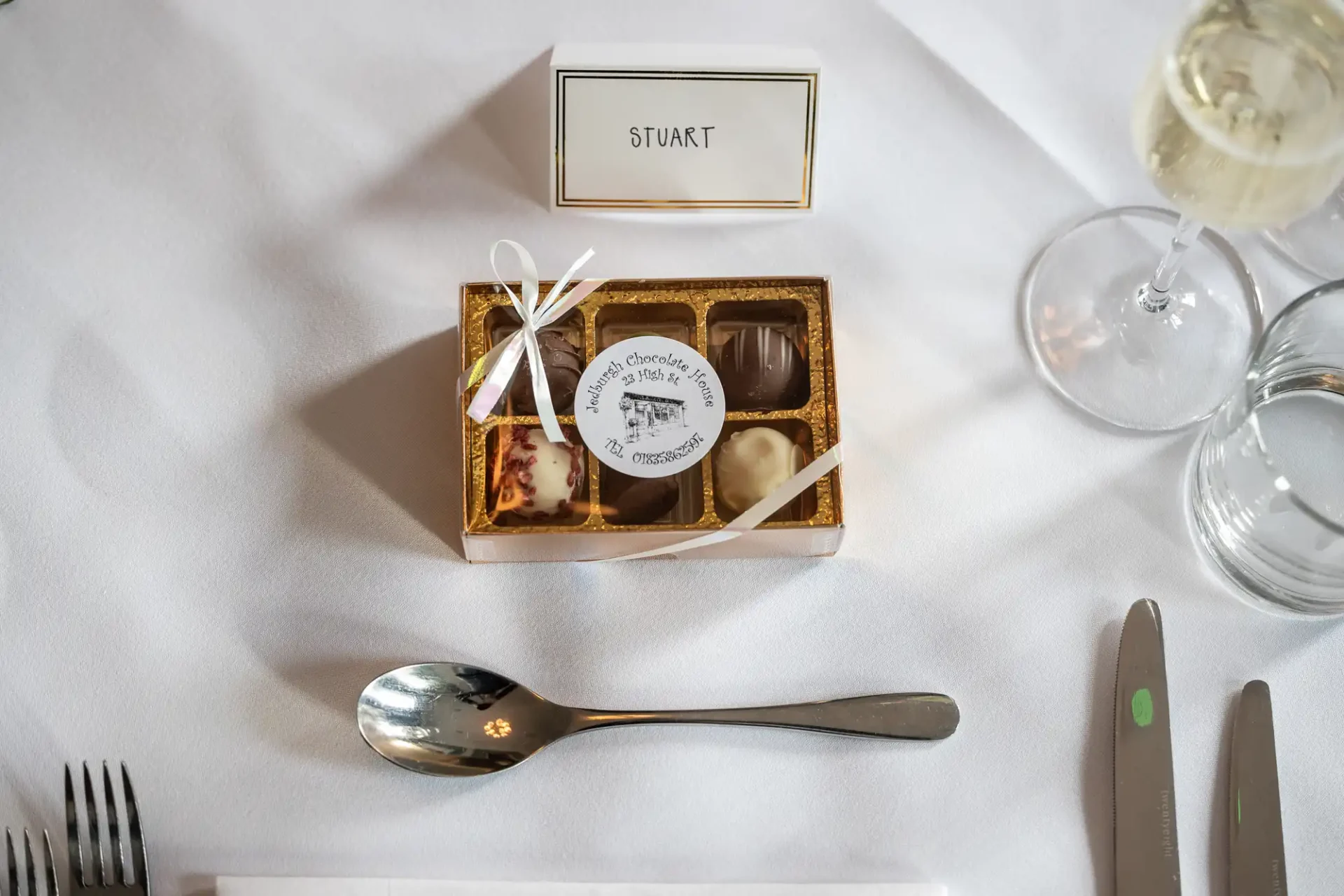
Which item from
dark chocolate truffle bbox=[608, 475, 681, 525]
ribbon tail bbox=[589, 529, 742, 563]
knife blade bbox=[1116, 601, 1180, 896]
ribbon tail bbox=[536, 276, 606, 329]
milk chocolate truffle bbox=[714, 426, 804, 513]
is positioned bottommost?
knife blade bbox=[1116, 601, 1180, 896]

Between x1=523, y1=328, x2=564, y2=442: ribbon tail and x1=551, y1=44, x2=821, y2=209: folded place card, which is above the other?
x1=551, y1=44, x2=821, y2=209: folded place card

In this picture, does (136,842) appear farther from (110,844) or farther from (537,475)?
(537,475)

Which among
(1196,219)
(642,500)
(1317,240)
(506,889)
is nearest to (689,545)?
(642,500)

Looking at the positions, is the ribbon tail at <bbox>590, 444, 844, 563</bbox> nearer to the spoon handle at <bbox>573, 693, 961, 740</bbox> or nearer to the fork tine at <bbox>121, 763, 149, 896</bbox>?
the spoon handle at <bbox>573, 693, 961, 740</bbox>

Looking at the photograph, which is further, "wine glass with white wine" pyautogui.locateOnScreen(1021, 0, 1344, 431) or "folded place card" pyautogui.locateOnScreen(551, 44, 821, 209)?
"folded place card" pyautogui.locateOnScreen(551, 44, 821, 209)

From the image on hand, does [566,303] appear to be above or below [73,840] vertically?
above

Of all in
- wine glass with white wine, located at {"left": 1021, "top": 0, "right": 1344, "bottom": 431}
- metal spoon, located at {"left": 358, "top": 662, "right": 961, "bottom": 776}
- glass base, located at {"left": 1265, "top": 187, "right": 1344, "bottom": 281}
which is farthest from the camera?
glass base, located at {"left": 1265, "top": 187, "right": 1344, "bottom": 281}

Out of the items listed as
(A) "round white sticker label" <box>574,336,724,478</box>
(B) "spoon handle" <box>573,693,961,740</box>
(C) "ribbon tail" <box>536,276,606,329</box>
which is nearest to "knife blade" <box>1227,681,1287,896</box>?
(B) "spoon handle" <box>573,693,961,740</box>
